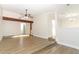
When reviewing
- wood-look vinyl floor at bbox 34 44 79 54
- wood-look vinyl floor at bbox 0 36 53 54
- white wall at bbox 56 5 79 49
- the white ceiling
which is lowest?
wood-look vinyl floor at bbox 34 44 79 54

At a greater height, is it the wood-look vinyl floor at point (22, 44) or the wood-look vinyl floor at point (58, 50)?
the wood-look vinyl floor at point (22, 44)

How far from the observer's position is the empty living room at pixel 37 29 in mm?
1860

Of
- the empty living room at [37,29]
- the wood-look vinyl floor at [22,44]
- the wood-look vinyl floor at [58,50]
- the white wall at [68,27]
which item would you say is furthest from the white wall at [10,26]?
the white wall at [68,27]

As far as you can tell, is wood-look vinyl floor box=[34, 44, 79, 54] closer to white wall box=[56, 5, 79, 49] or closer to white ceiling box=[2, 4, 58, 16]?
white wall box=[56, 5, 79, 49]

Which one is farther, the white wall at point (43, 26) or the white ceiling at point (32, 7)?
the white wall at point (43, 26)

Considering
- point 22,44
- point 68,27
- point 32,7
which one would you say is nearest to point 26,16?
point 32,7

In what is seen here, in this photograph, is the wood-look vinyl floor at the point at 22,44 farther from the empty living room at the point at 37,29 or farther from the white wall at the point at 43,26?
the white wall at the point at 43,26

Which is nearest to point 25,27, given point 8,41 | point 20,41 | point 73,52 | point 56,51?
point 20,41

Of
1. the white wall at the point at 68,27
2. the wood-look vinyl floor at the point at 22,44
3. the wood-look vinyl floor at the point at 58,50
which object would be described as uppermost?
the white wall at the point at 68,27

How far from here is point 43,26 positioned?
2049 millimetres

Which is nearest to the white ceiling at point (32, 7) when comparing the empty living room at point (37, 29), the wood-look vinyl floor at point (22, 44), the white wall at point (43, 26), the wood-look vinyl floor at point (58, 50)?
the empty living room at point (37, 29)

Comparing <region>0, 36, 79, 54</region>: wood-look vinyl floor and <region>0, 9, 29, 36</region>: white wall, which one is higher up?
<region>0, 9, 29, 36</region>: white wall

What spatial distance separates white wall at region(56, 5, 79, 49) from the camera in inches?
73.9

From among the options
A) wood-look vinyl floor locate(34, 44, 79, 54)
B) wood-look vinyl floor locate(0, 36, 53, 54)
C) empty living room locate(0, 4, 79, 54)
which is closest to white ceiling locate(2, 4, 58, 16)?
empty living room locate(0, 4, 79, 54)
